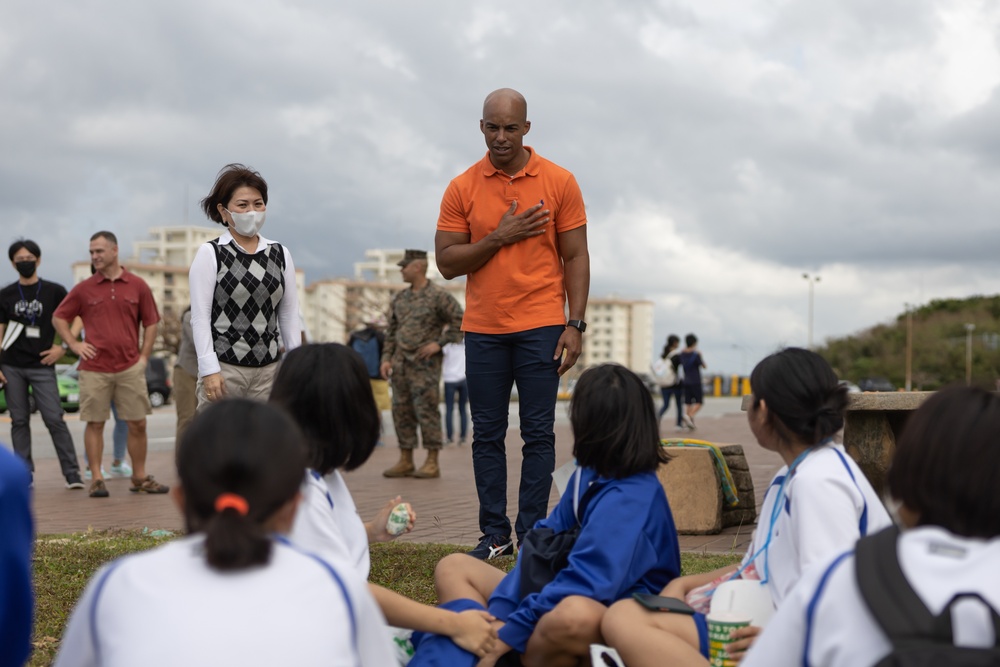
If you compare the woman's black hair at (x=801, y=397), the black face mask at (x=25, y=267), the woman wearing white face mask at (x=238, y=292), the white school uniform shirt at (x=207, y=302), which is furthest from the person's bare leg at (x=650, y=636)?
the black face mask at (x=25, y=267)

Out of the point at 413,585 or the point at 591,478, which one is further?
the point at 413,585

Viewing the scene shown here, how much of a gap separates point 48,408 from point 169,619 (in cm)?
820

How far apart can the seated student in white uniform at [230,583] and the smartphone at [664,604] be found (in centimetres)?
122

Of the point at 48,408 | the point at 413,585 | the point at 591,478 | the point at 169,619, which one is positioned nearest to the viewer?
the point at 169,619

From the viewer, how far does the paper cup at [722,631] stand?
2865mm

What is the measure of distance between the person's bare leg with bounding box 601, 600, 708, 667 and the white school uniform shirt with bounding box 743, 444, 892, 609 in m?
0.26

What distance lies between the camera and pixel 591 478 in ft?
11.4

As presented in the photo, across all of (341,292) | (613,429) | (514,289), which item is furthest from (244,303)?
(341,292)

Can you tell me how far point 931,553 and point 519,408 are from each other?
144 inches

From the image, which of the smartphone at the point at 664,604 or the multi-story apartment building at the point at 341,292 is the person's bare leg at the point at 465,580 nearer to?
the smartphone at the point at 664,604

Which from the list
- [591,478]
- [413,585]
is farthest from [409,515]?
[413,585]

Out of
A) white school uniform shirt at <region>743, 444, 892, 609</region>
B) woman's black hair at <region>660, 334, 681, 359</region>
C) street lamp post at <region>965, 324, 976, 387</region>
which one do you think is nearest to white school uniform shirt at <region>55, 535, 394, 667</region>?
white school uniform shirt at <region>743, 444, 892, 609</region>

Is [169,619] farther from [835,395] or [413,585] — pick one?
[413,585]

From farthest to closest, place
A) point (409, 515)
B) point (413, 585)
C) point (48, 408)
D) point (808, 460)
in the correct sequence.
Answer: point (48, 408)
point (413, 585)
point (409, 515)
point (808, 460)
